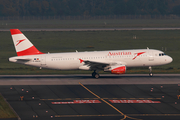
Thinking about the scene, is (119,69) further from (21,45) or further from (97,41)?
(97,41)

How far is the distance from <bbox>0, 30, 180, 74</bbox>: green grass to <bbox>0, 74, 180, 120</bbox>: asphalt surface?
25.9m

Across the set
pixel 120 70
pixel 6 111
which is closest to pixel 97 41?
pixel 120 70

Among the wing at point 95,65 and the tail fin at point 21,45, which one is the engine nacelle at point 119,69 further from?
the tail fin at point 21,45

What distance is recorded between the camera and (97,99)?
3488 centimetres

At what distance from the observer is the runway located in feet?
148

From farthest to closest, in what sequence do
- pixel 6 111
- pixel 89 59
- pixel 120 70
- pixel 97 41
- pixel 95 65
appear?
pixel 97 41 < pixel 89 59 < pixel 95 65 < pixel 120 70 < pixel 6 111

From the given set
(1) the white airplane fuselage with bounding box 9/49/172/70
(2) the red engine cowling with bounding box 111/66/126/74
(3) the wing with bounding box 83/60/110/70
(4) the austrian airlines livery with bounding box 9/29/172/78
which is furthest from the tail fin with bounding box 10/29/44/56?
(2) the red engine cowling with bounding box 111/66/126/74

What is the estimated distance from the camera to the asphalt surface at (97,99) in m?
28.8

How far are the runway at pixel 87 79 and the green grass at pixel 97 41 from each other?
56.5 ft

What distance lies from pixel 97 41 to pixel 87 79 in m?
54.6

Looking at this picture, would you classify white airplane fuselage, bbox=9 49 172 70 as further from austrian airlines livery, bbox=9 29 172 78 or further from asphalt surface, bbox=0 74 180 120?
asphalt surface, bbox=0 74 180 120

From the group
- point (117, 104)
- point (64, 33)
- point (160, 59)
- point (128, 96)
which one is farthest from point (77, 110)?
point (64, 33)

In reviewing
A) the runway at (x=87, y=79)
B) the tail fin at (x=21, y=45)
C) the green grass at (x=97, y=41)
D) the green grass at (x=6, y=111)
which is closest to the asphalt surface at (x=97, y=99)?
the runway at (x=87, y=79)

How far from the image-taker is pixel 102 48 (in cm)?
8912
